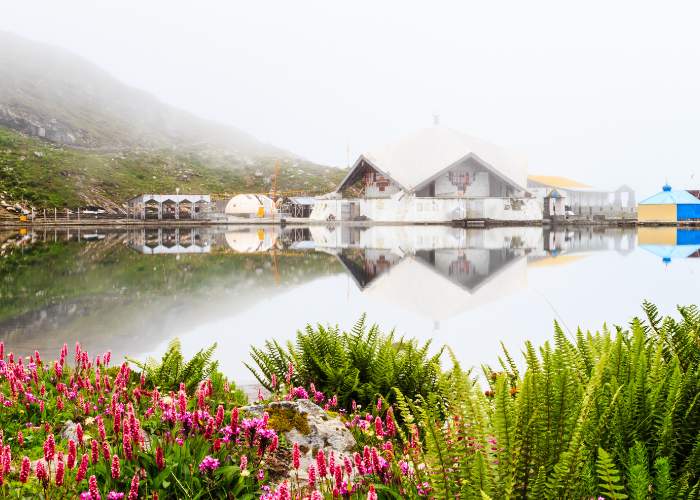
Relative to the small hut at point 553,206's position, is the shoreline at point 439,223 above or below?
below

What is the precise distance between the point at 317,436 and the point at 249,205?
6633 cm

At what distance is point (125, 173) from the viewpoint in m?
101

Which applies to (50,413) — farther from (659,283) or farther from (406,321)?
(659,283)

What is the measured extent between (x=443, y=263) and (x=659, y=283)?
4.40 meters

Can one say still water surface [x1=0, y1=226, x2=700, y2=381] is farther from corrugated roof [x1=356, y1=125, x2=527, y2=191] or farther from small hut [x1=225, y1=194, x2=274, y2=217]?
small hut [x1=225, y1=194, x2=274, y2=217]

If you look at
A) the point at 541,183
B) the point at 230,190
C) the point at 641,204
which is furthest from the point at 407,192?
the point at 230,190

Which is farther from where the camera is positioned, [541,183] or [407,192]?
[541,183]

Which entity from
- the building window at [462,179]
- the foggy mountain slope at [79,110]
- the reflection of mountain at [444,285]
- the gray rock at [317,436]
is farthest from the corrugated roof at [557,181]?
the foggy mountain slope at [79,110]

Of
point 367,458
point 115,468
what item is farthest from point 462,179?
point 115,468

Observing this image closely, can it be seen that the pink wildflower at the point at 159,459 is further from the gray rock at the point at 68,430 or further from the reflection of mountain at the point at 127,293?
the reflection of mountain at the point at 127,293

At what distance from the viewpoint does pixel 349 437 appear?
2.57 meters

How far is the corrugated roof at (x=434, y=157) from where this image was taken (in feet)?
145

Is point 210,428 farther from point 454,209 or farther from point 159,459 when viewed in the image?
point 454,209

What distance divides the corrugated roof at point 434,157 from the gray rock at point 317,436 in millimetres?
40640
